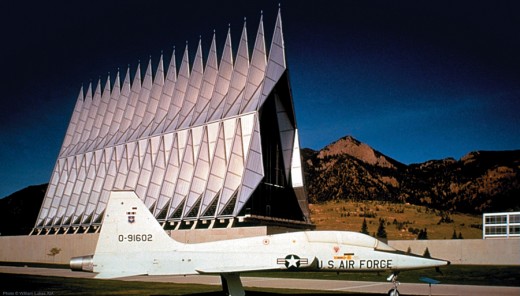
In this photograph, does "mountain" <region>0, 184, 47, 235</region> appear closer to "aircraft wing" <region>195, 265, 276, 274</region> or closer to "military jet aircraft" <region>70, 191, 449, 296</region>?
"military jet aircraft" <region>70, 191, 449, 296</region>

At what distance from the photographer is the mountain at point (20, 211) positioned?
103 m

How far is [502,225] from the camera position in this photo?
57.7 metres

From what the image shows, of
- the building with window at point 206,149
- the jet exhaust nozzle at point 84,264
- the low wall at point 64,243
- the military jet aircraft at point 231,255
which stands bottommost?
the low wall at point 64,243

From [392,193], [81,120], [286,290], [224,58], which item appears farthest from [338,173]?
[286,290]

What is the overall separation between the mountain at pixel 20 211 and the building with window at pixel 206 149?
19742 mm

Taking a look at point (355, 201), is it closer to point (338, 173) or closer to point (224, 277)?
point (338, 173)

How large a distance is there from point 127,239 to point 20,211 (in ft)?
414

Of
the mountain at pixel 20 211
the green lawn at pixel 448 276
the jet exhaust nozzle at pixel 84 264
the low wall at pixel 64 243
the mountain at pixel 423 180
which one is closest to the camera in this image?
the jet exhaust nozzle at pixel 84 264

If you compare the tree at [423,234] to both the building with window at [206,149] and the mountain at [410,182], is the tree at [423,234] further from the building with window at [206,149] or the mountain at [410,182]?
the building with window at [206,149]

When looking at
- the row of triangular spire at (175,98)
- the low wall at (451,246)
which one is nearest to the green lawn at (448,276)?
the low wall at (451,246)

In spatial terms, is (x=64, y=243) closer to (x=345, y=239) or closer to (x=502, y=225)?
(x=502, y=225)

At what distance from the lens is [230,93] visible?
2482 inches

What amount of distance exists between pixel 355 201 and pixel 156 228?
422ft

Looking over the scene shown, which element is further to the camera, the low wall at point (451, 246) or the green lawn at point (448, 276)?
the low wall at point (451, 246)
